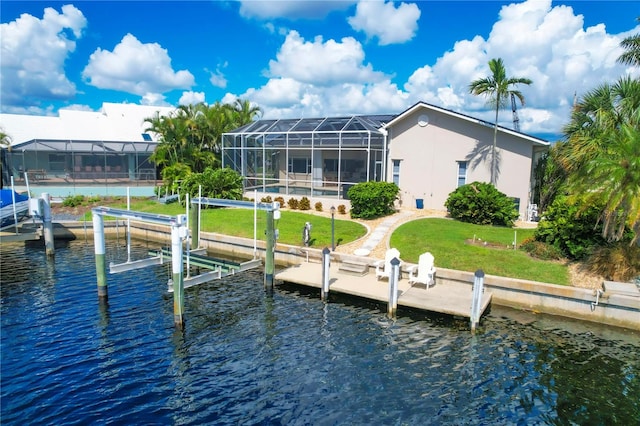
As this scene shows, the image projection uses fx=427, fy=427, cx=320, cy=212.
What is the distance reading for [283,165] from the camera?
35.5 meters

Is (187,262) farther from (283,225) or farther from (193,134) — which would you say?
(193,134)

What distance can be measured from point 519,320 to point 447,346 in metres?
3.27

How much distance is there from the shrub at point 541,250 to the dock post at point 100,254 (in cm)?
1573

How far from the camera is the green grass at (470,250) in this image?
1532 cm

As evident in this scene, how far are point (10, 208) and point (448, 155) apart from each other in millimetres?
24014

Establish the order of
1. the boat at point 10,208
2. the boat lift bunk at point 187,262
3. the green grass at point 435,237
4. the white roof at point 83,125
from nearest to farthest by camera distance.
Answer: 1. the boat lift bunk at point 187,262
2. the green grass at point 435,237
3. the boat at point 10,208
4. the white roof at point 83,125

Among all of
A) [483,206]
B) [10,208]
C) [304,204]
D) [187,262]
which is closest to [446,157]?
[483,206]

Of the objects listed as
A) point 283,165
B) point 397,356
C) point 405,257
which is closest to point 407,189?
point 405,257

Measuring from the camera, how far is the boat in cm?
2128

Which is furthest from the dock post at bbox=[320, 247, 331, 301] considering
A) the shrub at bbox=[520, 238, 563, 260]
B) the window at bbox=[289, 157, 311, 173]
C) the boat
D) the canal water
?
the window at bbox=[289, 157, 311, 173]

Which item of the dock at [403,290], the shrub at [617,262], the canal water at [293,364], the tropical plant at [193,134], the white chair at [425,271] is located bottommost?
the canal water at [293,364]

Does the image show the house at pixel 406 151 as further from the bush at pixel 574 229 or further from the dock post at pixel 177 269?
the dock post at pixel 177 269

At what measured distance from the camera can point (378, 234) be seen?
20734mm

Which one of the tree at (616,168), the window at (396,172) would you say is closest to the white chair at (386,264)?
the tree at (616,168)
